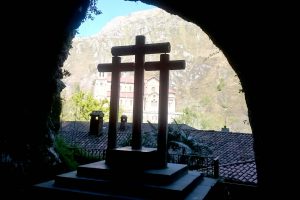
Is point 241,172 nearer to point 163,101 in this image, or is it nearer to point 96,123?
point 163,101

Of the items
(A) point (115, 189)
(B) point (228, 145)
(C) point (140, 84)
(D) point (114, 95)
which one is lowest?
(A) point (115, 189)

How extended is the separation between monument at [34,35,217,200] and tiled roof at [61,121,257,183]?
666 centimetres

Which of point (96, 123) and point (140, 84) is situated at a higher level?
point (140, 84)

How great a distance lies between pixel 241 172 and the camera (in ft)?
41.6

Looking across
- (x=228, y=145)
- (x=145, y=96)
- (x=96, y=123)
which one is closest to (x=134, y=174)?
(x=228, y=145)

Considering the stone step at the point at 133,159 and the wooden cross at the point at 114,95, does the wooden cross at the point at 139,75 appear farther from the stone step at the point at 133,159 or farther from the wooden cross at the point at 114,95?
the stone step at the point at 133,159

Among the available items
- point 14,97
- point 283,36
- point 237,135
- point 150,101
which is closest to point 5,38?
point 14,97

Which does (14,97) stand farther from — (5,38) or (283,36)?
(283,36)

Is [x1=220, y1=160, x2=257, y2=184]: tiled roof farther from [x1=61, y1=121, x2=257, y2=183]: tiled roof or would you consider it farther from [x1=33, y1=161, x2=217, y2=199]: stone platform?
[x1=33, y1=161, x2=217, y2=199]: stone platform

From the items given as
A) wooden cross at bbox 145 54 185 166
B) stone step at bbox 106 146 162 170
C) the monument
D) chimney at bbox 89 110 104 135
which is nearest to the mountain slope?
chimney at bbox 89 110 104 135

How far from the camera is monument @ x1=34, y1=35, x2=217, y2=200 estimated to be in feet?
16.6

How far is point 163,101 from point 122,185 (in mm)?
2067

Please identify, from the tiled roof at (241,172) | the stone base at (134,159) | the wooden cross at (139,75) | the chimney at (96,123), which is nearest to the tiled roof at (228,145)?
the tiled roof at (241,172)

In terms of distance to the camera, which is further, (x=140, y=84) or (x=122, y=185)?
(x=140, y=84)
